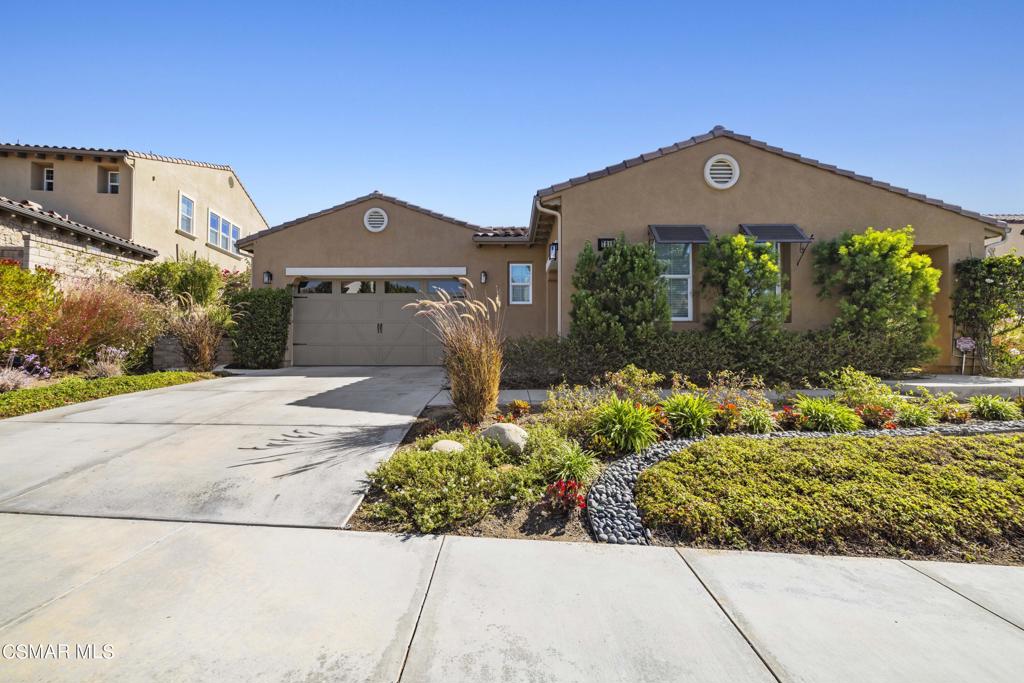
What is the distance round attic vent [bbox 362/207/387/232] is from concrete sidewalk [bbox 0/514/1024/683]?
35.3ft

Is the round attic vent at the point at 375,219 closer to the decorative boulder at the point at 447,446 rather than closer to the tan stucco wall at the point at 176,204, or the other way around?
the tan stucco wall at the point at 176,204

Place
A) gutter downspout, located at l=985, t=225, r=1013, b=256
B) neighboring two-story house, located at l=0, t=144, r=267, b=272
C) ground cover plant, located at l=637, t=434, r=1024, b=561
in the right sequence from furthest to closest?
1. neighboring two-story house, located at l=0, t=144, r=267, b=272
2. gutter downspout, located at l=985, t=225, r=1013, b=256
3. ground cover plant, located at l=637, t=434, r=1024, b=561

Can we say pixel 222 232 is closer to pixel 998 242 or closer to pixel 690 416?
pixel 690 416

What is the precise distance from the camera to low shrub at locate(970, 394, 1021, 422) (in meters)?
5.87

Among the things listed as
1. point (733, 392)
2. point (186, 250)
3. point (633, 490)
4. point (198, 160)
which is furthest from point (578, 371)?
point (198, 160)

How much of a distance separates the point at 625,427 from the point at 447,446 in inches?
72.4

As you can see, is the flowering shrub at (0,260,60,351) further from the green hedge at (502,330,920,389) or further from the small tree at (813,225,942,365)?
the small tree at (813,225,942,365)

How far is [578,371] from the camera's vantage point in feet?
26.4

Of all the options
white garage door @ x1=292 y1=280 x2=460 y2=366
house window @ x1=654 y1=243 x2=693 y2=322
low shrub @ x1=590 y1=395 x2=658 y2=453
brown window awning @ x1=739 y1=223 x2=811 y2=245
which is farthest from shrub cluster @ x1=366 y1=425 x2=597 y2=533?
white garage door @ x1=292 y1=280 x2=460 y2=366

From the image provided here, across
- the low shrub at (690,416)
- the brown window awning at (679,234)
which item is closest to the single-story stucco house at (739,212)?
the brown window awning at (679,234)

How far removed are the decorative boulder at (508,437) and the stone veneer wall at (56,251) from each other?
40.5 ft

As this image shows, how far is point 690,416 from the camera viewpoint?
16.6 ft

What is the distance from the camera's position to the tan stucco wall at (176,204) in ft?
47.3

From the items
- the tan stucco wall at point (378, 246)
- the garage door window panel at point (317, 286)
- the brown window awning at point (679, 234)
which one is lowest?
the garage door window panel at point (317, 286)
